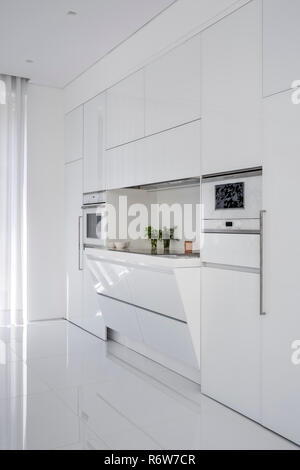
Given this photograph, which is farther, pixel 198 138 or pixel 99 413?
pixel 198 138

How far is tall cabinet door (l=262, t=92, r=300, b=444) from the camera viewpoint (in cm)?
252

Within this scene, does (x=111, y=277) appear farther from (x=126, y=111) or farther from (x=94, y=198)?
(x=126, y=111)

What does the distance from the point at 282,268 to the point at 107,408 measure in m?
1.49

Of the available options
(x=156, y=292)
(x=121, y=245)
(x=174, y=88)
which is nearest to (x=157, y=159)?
(x=174, y=88)

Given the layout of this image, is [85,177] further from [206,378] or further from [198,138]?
[206,378]

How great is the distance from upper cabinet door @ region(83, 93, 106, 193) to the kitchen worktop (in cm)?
97

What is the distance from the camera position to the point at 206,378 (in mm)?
3266

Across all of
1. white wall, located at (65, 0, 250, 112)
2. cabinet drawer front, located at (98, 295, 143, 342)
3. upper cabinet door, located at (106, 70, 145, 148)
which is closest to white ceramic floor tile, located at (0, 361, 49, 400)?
cabinet drawer front, located at (98, 295, 143, 342)

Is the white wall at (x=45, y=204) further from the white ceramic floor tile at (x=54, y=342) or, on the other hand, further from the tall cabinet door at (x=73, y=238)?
the white ceramic floor tile at (x=54, y=342)

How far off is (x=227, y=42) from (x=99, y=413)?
2584 millimetres

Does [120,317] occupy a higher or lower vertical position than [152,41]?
lower

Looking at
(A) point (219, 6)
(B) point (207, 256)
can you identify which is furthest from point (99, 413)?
(A) point (219, 6)

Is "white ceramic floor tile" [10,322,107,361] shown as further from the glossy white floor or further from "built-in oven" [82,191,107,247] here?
"built-in oven" [82,191,107,247]

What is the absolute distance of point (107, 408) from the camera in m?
3.03
